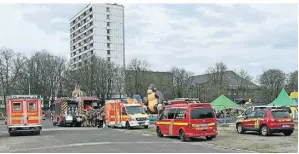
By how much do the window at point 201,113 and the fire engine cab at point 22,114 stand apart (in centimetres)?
1245

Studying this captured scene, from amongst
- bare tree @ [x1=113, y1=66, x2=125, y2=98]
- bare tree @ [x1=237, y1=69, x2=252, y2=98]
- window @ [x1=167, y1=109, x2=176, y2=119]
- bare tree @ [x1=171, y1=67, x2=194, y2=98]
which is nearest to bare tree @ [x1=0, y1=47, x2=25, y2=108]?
bare tree @ [x1=113, y1=66, x2=125, y2=98]

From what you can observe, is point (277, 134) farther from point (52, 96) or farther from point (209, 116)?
point (52, 96)

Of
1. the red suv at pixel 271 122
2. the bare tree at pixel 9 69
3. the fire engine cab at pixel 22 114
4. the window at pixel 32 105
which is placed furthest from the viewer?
the bare tree at pixel 9 69

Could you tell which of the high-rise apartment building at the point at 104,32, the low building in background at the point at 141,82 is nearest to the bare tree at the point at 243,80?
the low building in background at the point at 141,82

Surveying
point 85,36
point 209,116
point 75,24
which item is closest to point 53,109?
point 209,116

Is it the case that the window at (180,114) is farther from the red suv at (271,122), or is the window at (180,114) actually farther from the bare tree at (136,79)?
the bare tree at (136,79)

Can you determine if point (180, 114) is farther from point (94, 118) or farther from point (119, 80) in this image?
point (119, 80)

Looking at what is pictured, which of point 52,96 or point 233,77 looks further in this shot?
point 233,77

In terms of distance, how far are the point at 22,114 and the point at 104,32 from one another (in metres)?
94.3

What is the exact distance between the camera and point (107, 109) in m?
37.6

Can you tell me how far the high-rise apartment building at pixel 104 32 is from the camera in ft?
393

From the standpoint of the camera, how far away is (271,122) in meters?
22.6

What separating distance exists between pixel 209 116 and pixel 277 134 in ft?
17.4

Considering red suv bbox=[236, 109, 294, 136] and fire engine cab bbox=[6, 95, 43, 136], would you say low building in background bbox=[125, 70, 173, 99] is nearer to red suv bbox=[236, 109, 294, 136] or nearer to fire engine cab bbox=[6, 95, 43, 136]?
fire engine cab bbox=[6, 95, 43, 136]
